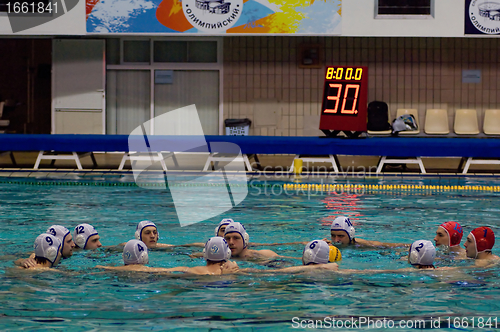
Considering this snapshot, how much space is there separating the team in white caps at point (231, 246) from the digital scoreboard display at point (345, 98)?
18.1 feet

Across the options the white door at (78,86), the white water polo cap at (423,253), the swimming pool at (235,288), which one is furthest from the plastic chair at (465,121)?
the white water polo cap at (423,253)

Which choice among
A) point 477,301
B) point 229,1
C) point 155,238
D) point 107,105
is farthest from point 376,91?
point 477,301

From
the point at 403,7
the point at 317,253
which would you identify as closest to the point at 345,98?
the point at 403,7

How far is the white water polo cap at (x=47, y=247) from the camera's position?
5.04 m

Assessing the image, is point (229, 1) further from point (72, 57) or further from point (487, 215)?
point (487, 215)

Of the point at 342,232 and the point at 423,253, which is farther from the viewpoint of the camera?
the point at 342,232

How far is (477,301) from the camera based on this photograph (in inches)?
173

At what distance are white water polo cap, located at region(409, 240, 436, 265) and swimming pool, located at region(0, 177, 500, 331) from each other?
0.44 feet

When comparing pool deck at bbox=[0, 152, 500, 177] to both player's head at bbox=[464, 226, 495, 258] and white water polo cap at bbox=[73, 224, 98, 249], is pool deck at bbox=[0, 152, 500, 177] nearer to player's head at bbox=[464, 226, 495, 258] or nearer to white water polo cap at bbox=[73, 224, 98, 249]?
Answer: white water polo cap at bbox=[73, 224, 98, 249]

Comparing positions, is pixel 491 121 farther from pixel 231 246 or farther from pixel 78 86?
pixel 231 246

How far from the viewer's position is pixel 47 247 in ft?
16.6

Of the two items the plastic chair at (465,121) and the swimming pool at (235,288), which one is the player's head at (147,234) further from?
the plastic chair at (465,121)

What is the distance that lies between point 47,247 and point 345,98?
Answer: 7.47 meters

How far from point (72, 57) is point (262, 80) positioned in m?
4.57
